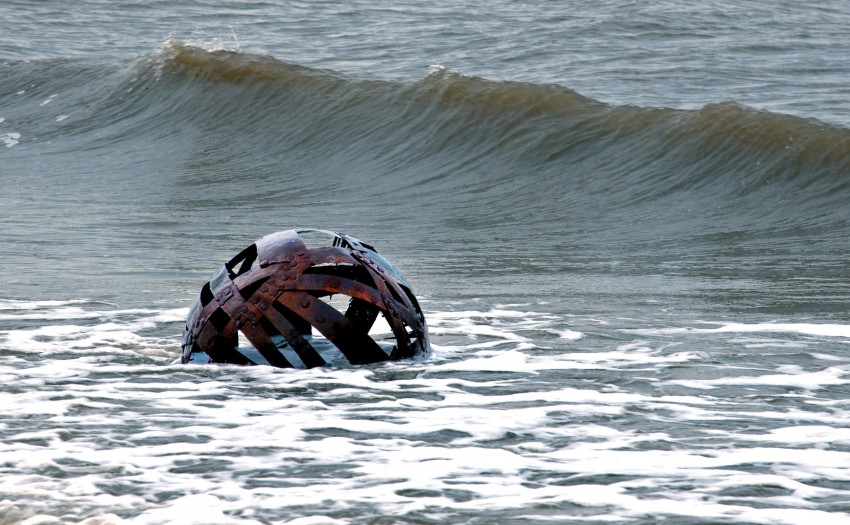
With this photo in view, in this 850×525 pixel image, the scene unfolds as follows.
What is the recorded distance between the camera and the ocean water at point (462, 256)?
427 cm

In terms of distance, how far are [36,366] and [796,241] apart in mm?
6555

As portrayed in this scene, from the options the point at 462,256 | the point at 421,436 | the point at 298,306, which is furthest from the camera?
the point at 462,256

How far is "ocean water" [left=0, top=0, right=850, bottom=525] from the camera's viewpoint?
427 cm

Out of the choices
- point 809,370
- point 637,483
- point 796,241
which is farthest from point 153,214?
point 637,483

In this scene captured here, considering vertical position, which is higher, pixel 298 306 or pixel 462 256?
pixel 298 306

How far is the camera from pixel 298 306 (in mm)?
5281

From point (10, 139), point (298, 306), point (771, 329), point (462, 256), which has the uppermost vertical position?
point (298, 306)

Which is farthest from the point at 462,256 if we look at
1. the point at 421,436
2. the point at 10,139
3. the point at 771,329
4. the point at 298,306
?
the point at 10,139

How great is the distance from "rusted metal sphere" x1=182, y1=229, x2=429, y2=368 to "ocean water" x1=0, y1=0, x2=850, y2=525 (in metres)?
0.12

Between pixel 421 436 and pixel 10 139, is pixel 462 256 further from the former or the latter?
pixel 10 139

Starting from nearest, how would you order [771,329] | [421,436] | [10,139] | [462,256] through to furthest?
1. [421,436]
2. [771,329]
3. [462,256]
4. [10,139]

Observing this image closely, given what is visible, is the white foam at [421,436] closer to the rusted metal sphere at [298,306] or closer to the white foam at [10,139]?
the rusted metal sphere at [298,306]

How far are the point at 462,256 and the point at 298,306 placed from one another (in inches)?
182

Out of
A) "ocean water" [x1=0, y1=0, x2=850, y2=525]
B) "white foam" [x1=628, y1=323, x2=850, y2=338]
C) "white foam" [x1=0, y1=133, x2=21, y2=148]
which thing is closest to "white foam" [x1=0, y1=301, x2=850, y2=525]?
"ocean water" [x1=0, y1=0, x2=850, y2=525]
